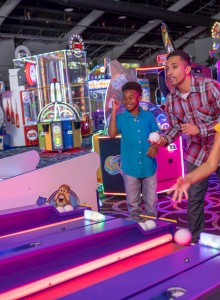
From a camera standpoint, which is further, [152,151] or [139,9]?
[139,9]

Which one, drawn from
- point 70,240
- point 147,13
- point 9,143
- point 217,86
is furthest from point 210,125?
point 147,13

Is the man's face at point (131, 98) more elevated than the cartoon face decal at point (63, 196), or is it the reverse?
the man's face at point (131, 98)

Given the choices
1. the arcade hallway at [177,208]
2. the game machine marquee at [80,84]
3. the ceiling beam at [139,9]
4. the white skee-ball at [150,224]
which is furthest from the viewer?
the game machine marquee at [80,84]

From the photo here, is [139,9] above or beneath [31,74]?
above

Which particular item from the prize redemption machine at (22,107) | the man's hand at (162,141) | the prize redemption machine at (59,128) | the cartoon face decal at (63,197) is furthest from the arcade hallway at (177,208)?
the prize redemption machine at (22,107)

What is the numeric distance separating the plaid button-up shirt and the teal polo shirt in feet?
1.47

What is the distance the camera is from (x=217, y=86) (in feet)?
8.86

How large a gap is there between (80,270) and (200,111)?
5.23ft

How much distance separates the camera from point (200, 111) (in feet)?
8.87

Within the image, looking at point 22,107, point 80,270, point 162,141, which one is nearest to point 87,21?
point 22,107

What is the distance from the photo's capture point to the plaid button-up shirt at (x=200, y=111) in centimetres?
268

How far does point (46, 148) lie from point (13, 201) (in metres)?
7.94

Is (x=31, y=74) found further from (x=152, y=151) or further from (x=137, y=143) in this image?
(x=152, y=151)

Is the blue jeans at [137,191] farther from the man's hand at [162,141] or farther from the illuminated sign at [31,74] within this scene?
the illuminated sign at [31,74]
